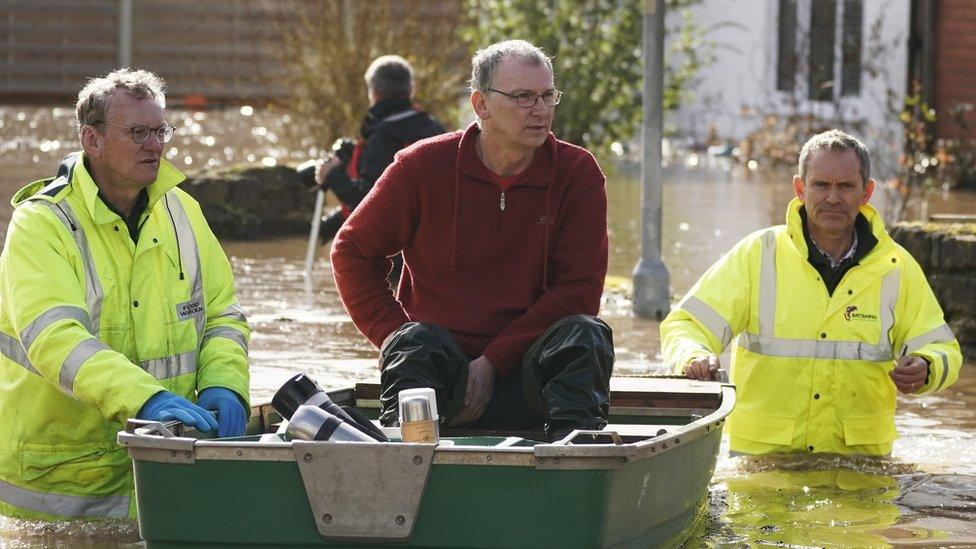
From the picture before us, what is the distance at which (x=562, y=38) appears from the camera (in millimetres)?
17844

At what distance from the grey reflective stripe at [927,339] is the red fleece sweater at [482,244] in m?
1.30

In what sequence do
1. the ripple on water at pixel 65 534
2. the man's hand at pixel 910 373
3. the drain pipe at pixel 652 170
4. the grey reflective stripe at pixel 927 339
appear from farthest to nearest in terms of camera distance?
the drain pipe at pixel 652 170 < the grey reflective stripe at pixel 927 339 < the man's hand at pixel 910 373 < the ripple on water at pixel 65 534

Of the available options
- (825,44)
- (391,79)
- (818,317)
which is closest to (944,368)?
(818,317)

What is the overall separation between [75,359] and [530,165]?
159cm

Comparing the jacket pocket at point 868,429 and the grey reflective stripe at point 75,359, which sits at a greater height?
the grey reflective stripe at point 75,359

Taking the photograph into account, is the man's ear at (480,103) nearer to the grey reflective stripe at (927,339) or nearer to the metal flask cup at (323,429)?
the metal flask cup at (323,429)

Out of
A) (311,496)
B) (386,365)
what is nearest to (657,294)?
(386,365)

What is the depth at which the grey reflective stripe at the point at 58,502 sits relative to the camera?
18.0 ft

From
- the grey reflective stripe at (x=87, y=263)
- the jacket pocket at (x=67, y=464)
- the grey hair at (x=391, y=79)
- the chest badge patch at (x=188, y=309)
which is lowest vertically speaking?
the jacket pocket at (x=67, y=464)

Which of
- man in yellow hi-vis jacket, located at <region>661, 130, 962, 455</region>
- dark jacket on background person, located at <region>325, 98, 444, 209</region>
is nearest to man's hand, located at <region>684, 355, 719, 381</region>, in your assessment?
man in yellow hi-vis jacket, located at <region>661, 130, 962, 455</region>

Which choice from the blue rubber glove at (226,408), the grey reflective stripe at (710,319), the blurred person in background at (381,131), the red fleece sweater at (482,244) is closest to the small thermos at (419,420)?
the blue rubber glove at (226,408)

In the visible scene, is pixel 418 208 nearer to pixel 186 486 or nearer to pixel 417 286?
pixel 417 286

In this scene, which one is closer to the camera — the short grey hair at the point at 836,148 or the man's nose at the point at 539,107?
the man's nose at the point at 539,107

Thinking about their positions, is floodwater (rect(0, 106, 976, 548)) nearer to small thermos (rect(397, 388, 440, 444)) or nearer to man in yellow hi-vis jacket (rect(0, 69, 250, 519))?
man in yellow hi-vis jacket (rect(0, 69, 250, 519))
